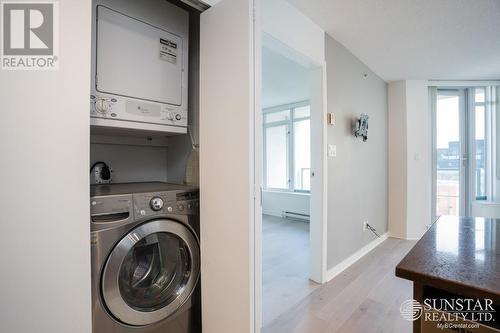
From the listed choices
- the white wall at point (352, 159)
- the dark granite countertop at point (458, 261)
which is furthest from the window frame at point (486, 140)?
the dark granite countertop at point (458, 261)

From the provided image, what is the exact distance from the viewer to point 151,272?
4.29ft

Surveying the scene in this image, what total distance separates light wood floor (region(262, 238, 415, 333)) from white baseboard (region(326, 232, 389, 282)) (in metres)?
0.05

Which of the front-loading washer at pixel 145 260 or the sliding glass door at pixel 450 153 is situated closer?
the front-loading washer at pixel 145 260

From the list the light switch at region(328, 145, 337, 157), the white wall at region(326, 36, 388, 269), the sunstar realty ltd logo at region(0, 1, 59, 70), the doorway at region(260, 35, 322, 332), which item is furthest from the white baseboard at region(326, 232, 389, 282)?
the sunstar realty ltd logo at region(0, 1, 59, 70)

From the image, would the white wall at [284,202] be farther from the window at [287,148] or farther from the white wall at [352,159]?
the white wall at [352,159]

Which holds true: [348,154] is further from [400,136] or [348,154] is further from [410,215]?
[410,215]

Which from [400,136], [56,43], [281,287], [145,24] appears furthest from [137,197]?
[400,136]

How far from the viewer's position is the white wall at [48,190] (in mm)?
756

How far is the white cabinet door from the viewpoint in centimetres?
105

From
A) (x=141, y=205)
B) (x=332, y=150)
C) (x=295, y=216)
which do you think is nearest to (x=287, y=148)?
(x=295, y=216)

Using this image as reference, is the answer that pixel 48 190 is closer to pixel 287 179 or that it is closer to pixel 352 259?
pixel 352 259

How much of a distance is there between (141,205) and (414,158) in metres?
3.89

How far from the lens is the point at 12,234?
0.76 m

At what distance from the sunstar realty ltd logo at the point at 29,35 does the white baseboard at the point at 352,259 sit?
2.49 meters
